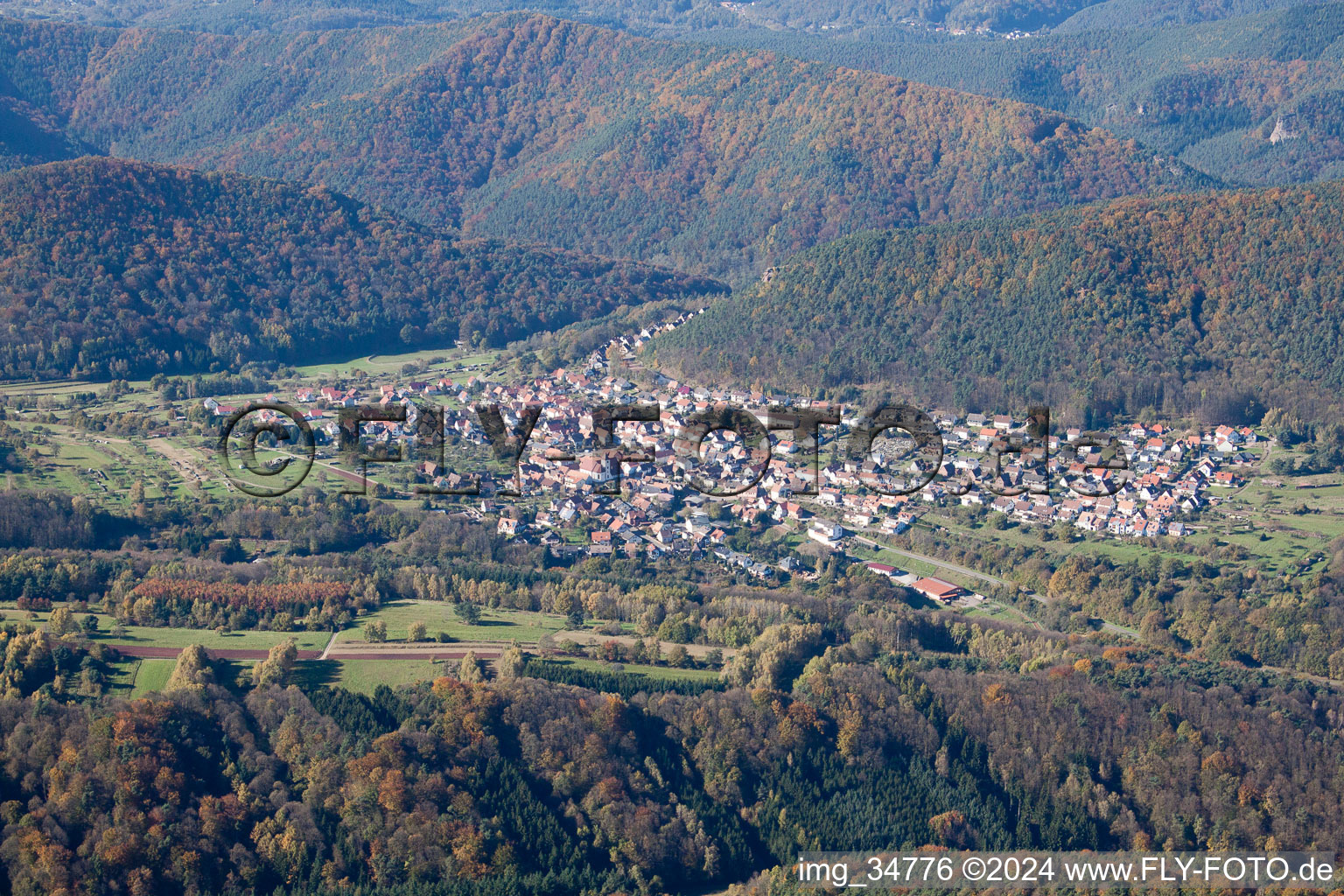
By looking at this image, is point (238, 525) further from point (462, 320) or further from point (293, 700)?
point (462, 320)

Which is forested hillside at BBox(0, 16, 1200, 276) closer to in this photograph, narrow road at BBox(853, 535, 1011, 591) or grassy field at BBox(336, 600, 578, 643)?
narrow road at BBox(853, 535, 1011, 591)

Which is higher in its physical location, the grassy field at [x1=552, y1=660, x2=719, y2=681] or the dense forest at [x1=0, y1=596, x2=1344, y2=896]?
the grassy field at [x1=552, y1=660, x2=719, y2=681]

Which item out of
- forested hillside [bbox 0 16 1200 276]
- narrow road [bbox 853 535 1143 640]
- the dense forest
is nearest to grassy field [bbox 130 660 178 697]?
Answer: the dense forest

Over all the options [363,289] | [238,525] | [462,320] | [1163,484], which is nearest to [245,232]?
[363,289]

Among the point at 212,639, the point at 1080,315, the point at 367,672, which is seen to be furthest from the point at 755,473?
the point at 1080,315

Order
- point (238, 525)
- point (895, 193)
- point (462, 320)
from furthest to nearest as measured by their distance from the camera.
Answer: point (895, 193), point (462, 320), point (238, 525)

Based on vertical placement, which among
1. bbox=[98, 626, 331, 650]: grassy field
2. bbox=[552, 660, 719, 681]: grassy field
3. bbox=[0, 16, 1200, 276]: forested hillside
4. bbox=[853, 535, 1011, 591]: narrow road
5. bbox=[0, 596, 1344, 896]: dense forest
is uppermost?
bbox=[0, 16, 1200, 276]: forested hillside

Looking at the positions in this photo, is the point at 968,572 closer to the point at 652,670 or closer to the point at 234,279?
the point at 652,670
